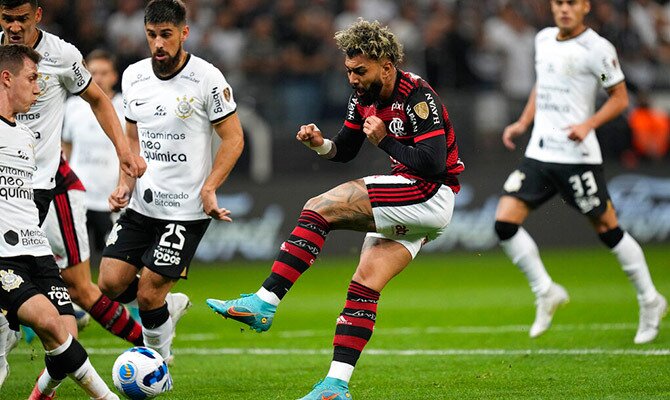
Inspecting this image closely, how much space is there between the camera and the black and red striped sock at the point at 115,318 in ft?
27.2

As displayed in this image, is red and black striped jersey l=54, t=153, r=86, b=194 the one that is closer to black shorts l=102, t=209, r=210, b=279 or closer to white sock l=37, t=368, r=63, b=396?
black shorts l=102, t=209, r=210, b=279

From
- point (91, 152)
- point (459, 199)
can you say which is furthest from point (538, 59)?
point (459, 199)

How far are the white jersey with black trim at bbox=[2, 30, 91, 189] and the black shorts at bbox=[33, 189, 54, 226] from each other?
0.12 feet

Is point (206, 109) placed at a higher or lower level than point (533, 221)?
higher

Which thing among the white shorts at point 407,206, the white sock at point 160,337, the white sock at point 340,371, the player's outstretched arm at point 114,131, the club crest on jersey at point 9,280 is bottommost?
the white sock at point 160,337

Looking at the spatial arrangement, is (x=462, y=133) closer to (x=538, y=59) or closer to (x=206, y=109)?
(x=538, y=59)

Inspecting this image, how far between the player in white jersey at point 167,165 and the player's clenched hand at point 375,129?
1.33m

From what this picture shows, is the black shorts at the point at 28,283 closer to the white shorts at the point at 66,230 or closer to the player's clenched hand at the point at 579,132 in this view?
the white shorts at the point at 66,230

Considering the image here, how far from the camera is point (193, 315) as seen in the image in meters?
12.2

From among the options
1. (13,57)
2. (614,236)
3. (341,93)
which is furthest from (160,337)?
(341,93)

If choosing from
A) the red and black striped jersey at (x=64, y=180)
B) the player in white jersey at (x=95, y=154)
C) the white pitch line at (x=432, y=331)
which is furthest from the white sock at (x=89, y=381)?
the player in white jersey at (x=95, y=154)

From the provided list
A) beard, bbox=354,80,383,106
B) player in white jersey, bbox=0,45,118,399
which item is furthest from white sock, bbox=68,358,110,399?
beard, bbox=354,80,383,106

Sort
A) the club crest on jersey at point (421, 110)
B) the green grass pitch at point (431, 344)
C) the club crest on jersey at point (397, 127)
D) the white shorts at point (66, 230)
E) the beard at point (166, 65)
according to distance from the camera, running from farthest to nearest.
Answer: the white shorts at point (66, 230), the beard at point (166, 65), the green grass pitch at point (431, 344), the club crest on jersey at point (397, 127), the club crest on jersey at point (421, 110)

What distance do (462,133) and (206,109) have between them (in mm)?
9801
